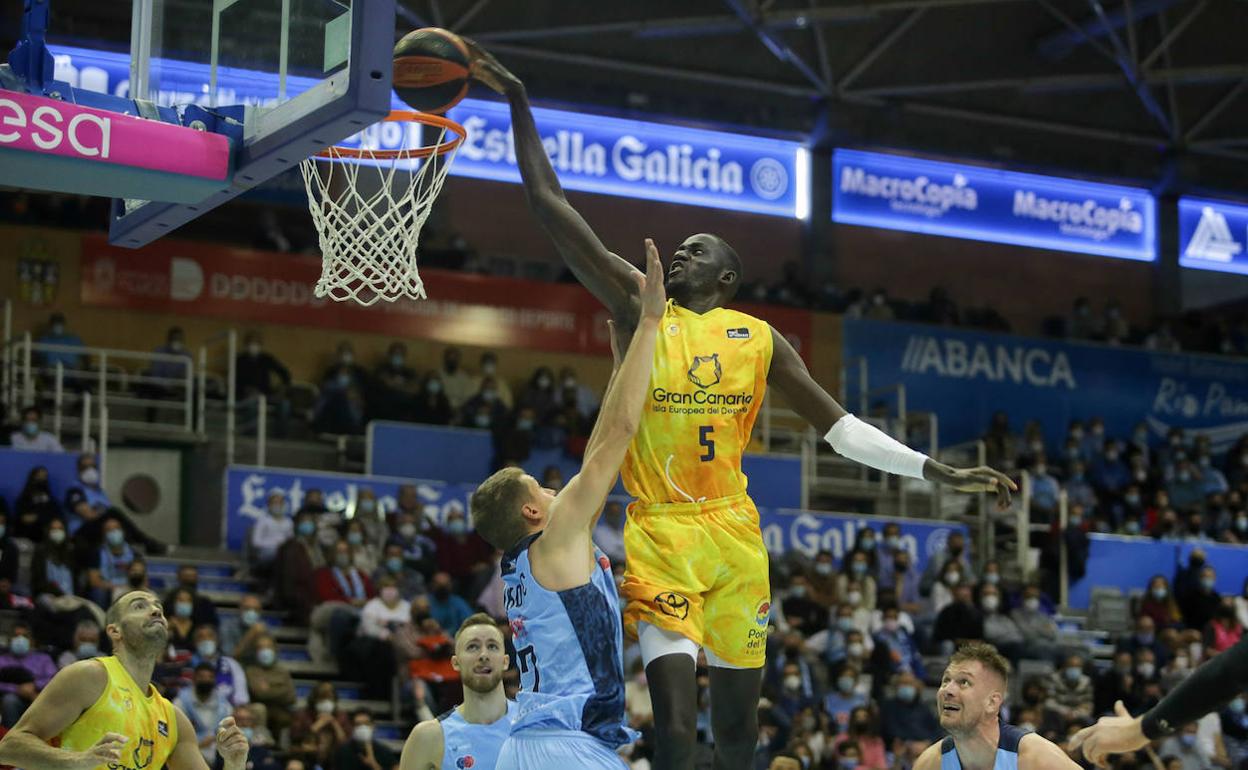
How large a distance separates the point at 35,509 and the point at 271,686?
3.33 meters

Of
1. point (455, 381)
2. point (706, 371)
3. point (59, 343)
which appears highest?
point (59, 343)

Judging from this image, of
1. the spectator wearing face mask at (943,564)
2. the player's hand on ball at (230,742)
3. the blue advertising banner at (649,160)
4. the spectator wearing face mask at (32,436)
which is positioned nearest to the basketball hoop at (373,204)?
the player's hand on ball at (230,742)

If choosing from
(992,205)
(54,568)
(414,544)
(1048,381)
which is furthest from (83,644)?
(992,205)

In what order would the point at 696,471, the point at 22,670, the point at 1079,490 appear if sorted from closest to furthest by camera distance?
the point at 696,471 < the point at 22,670 < the point at 1079,490

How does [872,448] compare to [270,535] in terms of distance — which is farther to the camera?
[270,535]

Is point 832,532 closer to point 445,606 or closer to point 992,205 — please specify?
point 445,606

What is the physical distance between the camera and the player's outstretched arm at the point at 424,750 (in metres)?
7.84

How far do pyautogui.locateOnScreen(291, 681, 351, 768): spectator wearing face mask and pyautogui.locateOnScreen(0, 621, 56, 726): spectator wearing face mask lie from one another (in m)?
2.05

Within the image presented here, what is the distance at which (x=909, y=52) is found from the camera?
92.3 feet

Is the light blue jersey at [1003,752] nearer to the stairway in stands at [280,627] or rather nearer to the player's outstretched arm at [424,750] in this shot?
the player's outstretched arm at [424,750]

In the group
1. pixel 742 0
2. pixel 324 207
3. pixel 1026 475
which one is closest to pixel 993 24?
pixel 742 0

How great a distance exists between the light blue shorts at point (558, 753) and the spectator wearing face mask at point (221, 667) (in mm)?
8815

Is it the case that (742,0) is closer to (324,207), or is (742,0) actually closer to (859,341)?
(859,341)

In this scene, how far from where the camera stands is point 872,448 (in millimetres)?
7023
